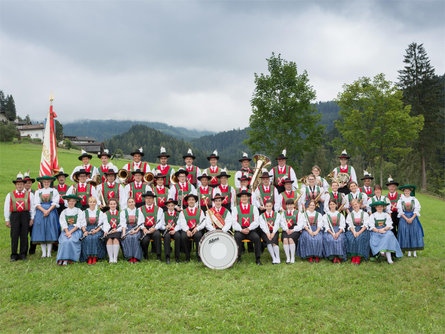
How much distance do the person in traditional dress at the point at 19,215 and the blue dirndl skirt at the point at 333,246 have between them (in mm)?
7207

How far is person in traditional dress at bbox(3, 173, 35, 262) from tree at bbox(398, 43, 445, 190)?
37.8 meters

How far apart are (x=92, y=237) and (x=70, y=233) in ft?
1.67

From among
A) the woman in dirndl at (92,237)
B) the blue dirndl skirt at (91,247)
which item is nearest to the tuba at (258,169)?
the woman in dirndl at (92,237)

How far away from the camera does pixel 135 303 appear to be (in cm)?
559

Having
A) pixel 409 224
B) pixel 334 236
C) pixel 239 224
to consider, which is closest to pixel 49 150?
pixel 239 224

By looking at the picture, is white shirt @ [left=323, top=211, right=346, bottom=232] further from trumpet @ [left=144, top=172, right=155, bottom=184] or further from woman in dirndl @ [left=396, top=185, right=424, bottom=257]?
trumpet @ [left=144, top=172, right=155, bottom=184]

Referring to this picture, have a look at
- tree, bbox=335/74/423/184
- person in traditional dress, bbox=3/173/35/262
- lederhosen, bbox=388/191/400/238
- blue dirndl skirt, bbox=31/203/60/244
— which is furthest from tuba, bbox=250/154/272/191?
tree, bbox=335/74/423/184

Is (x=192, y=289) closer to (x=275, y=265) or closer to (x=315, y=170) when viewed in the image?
(x=275, y=265)

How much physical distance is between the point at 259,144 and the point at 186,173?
744 inches

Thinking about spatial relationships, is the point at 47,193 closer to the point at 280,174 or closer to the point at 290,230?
the point at 290,230

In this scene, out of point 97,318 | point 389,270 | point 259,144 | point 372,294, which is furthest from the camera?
point 259,144

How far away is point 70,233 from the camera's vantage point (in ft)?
25.4

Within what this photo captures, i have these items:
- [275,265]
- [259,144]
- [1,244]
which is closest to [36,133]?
[259,144]

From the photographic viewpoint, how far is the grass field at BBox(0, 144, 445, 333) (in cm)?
503
